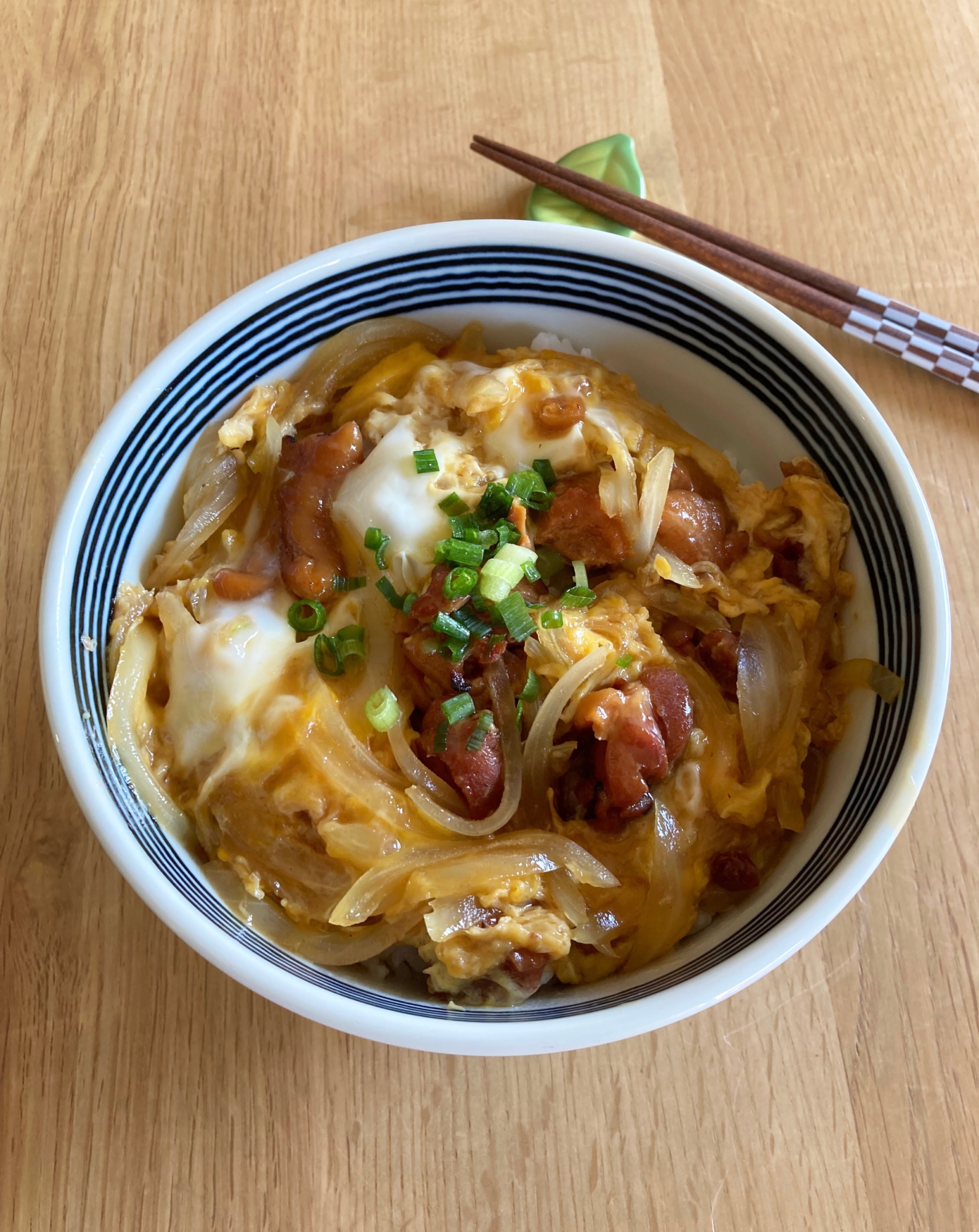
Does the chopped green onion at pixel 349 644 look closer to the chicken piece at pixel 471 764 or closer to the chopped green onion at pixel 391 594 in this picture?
the chopped green onion at pixel 391 594

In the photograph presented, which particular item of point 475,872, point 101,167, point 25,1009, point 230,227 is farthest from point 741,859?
point 101,167

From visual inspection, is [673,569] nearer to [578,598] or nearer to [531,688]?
[578,598]

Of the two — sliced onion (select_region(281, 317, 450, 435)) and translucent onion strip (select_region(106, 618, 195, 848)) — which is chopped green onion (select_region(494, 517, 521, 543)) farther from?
translucent onion strip (select_region(106, 618, 195, 848))

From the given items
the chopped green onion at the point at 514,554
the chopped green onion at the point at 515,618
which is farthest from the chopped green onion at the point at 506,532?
the chopped green onion at the point at 515,618

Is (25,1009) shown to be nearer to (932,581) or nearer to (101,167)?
(932,581)

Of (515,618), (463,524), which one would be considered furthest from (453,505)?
(515,618)
